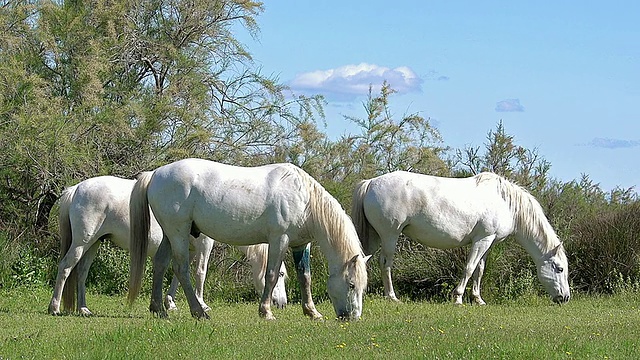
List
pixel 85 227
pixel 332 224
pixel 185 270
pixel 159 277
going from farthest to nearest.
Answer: pixel 85 227, pixel 159 277, pixel 185 270, pixel 332 224

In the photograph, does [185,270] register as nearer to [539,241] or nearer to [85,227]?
Answer: [85,227]

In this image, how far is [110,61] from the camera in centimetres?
1831

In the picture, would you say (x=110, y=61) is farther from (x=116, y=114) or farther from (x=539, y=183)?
(x=539, y=183)

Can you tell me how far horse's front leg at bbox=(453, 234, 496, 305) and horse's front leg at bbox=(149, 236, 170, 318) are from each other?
14.9 feet

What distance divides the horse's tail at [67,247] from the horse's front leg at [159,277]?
5.35ft

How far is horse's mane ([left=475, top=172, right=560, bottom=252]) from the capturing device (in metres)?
14.2

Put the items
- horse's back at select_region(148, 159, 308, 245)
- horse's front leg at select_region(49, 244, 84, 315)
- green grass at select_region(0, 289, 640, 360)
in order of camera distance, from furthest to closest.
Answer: horse's front leg at select_region(49, 244, 84, 315)
horse's back at select_region(148, 159, 308, 245)
green grass at select_region(0, 289, 640, 360)

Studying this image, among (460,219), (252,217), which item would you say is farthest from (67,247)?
(460,219)

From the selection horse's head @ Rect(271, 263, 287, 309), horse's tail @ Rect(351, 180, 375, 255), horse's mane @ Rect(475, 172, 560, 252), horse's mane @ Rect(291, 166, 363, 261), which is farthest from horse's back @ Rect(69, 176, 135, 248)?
horse's mane @ Rect(475, 172, 560, 252)

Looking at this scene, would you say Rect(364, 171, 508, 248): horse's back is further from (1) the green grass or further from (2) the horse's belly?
(1) the green grass

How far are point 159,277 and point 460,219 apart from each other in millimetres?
4908

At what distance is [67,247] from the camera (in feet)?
41.5

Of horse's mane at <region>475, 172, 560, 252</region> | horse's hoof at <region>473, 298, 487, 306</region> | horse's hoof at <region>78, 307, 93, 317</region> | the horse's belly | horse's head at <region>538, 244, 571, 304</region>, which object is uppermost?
horse's mane at <region>475, 172, 560, 252</region>

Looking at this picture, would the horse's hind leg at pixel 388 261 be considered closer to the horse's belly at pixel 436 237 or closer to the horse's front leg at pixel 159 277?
the horse's belly at pixel 436 237
